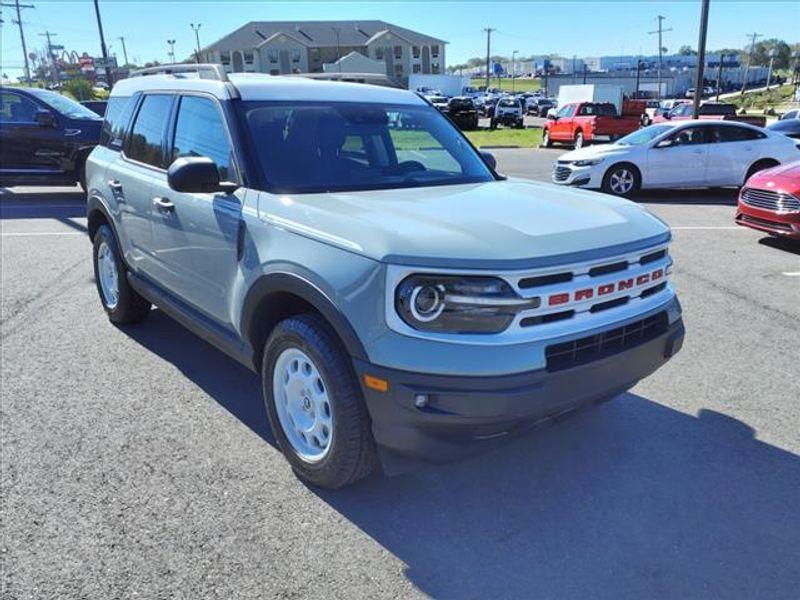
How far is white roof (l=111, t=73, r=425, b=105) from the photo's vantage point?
12.4ft

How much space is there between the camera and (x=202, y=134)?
3912 mm

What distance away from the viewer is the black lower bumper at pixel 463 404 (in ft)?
8.36

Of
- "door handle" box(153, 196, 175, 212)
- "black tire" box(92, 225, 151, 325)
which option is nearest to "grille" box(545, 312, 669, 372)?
"door handle" box(153, 196, 175, 212)

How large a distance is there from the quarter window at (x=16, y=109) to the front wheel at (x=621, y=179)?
1061 centimetres

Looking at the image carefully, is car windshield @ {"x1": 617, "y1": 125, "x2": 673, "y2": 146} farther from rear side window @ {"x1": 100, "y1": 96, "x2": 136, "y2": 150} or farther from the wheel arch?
the wheel arch

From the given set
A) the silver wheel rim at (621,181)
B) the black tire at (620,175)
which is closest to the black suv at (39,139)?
the black tire at (620,175)

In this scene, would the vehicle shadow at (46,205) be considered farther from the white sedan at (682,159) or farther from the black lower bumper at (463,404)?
the white sedan at (682,159)

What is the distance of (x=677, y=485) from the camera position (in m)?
3.24

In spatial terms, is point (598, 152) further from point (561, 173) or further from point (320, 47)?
point (320, 47)

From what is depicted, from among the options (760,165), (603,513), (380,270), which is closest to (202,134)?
(380,270)

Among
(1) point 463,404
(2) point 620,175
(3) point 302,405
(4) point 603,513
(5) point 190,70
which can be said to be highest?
(5) point 190,70

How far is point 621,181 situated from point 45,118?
10604mm

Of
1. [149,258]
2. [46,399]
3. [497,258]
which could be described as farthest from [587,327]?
[46,399]

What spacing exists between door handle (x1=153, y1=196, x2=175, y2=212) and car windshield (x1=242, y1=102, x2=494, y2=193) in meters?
0.80
